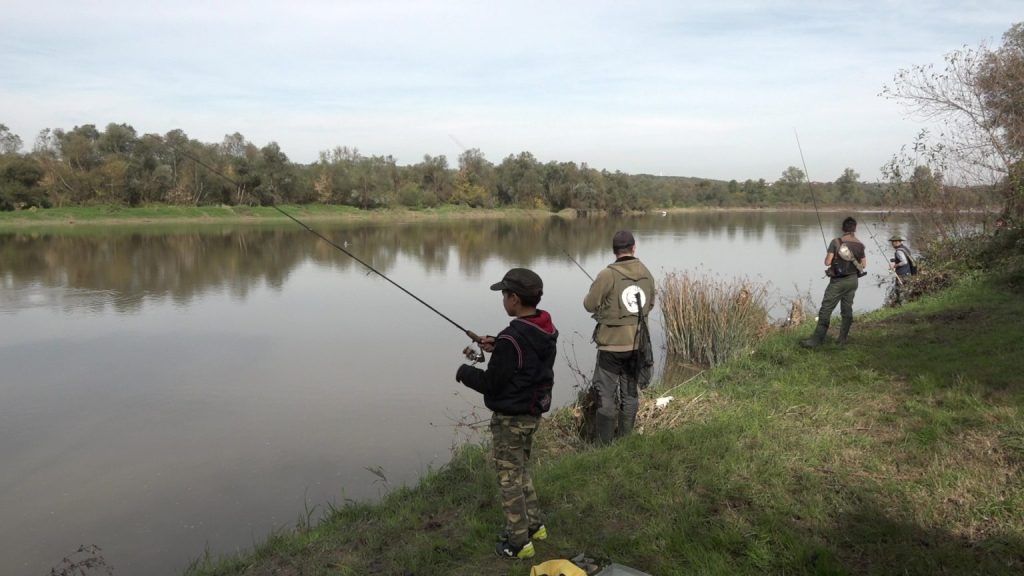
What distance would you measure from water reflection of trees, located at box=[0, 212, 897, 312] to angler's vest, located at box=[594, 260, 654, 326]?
6044mm

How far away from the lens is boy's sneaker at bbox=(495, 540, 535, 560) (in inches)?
128

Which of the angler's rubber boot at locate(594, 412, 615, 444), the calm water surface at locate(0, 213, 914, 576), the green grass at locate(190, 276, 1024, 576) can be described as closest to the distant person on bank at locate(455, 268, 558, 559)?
the green grass at locate(190, 276, 1024, 576)

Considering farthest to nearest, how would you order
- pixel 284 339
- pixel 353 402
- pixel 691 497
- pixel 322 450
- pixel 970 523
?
pixel 284 339
pixel 353 402
pixel 322 450
pixel 691 497
pixel 970 523

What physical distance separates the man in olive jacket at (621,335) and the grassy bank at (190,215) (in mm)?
28270

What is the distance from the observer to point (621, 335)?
15.7 feet

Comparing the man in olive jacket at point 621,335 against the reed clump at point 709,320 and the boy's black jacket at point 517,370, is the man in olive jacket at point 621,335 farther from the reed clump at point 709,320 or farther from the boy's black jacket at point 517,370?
the reed clump at point 709,320

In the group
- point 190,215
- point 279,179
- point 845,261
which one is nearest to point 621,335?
point 845,261

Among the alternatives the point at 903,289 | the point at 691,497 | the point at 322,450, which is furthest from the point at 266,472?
the point at 903,289

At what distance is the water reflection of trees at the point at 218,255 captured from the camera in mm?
16672

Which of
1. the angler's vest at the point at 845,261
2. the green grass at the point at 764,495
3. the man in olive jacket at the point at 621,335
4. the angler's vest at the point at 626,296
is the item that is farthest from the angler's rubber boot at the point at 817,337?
the angler's vest at the point at 626,296

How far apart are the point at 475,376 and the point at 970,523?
250 centimetres

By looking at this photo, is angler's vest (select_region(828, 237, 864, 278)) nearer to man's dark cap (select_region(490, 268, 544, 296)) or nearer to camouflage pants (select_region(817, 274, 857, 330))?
camouflage pants (select_region(817, 274, 857, 330))

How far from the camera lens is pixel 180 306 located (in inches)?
538

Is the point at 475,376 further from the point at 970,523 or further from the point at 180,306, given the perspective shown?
the point at 180,306
